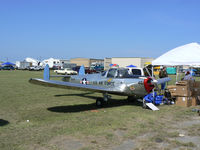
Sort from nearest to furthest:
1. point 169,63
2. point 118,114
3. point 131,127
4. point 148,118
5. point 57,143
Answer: point 57,143, point 131,127, point 148,118, point 118,114, point 169,63

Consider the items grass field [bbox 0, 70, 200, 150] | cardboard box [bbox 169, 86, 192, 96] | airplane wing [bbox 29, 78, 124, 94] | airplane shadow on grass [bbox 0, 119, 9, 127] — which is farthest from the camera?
cardboard box [bbox 169, 86, 192, 96]

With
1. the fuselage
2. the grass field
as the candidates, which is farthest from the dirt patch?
the fuselage

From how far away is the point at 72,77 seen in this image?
12.2 meters

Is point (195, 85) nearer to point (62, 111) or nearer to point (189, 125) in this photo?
point (189, 125)

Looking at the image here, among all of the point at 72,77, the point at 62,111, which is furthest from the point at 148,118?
the point at 72,77

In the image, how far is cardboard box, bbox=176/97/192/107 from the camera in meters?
9.59

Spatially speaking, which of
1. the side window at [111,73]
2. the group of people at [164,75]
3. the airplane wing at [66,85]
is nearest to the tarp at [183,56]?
the group of people at [164,75]

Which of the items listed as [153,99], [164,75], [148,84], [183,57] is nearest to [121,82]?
[148,84]

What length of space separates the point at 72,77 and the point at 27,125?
615 centimetres

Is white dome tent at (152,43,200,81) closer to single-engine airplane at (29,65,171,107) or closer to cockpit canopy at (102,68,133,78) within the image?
single-engine airplane at (29,65,171,107)

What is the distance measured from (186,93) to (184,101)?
404mm

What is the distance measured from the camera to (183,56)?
1121 centimetres

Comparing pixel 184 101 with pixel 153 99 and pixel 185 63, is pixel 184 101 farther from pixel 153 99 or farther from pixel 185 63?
pixel 185 63

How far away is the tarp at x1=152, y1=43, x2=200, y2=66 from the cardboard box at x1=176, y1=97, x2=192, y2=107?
6.68ft
